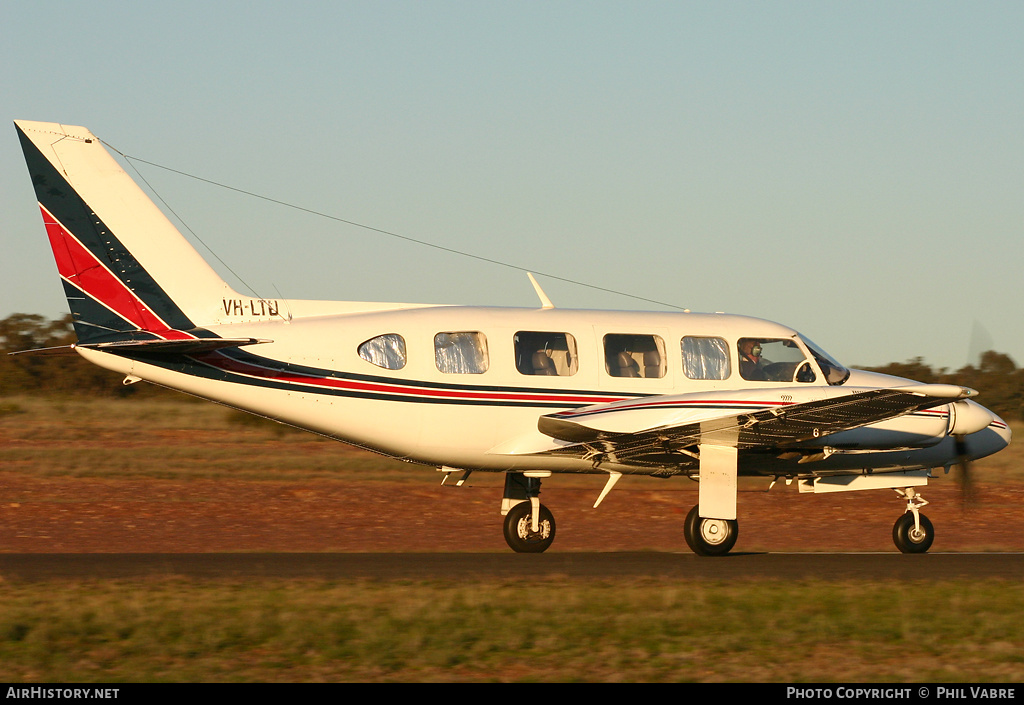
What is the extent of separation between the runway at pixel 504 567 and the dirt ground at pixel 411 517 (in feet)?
16.9

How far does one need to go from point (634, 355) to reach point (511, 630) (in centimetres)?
724

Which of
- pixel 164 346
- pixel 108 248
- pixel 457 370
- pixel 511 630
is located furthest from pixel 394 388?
pixel 511 630

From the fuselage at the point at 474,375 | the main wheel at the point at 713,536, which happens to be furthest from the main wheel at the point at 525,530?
the main wheel at the point at 713,536

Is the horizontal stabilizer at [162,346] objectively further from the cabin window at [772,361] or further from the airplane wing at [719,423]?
the cabin window at [772,361]

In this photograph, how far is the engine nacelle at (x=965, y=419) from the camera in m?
17.6

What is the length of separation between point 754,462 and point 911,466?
2956 mm

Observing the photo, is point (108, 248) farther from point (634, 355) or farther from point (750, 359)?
point (750, 359)

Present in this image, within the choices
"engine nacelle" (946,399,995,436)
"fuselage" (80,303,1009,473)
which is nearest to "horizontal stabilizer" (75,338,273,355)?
"fuselage" (80,303,1009,473)

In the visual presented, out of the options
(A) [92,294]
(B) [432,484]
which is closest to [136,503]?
(B) [432,484]

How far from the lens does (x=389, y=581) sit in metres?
12.8

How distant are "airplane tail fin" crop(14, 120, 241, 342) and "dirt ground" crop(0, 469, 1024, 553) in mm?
6773

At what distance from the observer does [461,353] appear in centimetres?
1578

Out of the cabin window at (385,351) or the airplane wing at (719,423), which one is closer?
the airplane wing at (719,423)
